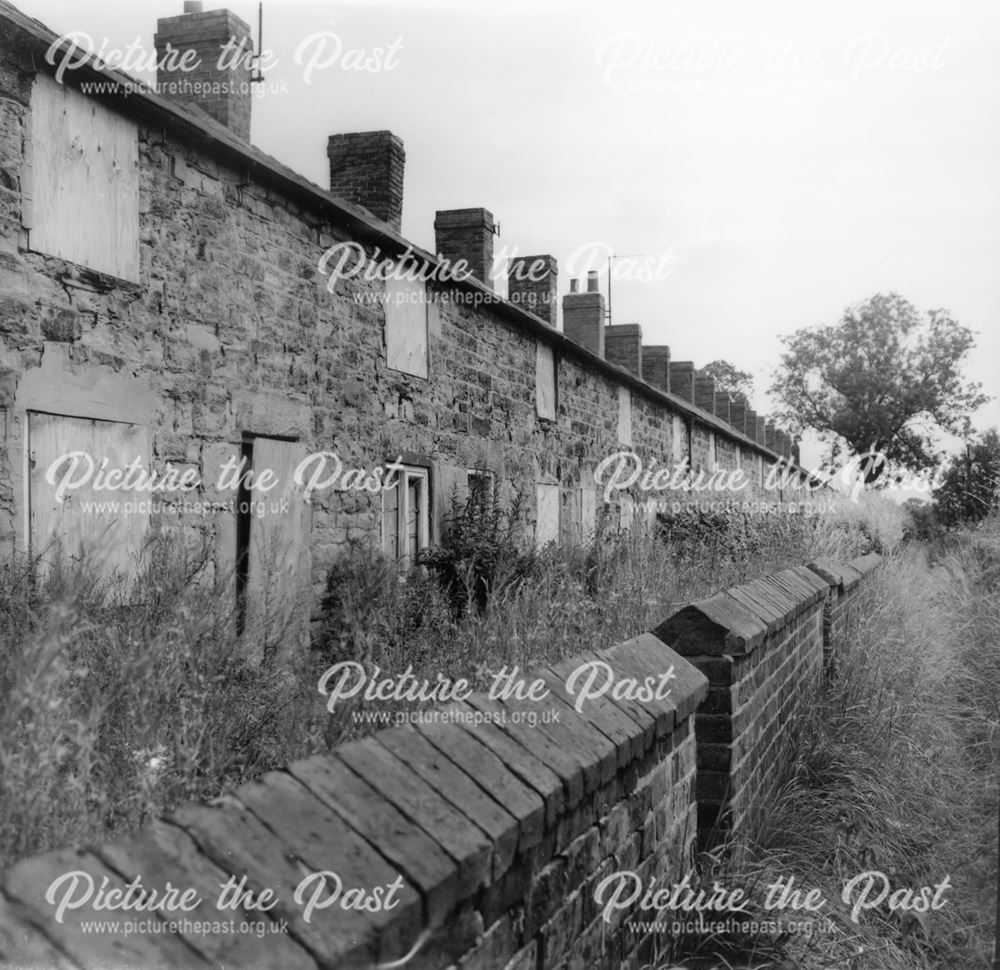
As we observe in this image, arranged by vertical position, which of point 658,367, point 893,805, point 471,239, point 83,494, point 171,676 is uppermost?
point 471,239

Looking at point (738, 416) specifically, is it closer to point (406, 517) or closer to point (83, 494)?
point (406, 517)

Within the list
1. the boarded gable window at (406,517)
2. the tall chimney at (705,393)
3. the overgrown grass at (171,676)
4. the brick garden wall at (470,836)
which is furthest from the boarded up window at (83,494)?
the tall chimney at (705,393)

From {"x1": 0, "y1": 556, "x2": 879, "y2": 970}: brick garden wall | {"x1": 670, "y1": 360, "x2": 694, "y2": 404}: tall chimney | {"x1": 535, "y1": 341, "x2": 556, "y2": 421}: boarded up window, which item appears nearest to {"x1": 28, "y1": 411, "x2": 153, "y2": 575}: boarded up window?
{"x1": 0, "y1": 556, "x2": 879, "y2": 970}: brick garden wall

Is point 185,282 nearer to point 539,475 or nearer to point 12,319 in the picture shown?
Result: point 12,319

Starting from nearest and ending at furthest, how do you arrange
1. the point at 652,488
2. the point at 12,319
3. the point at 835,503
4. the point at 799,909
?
the point at 799,909
the point at 12,319
the point at 652,488
the point at 835,503

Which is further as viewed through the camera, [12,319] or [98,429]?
[98,429]

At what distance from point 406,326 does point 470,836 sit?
842 centimetres

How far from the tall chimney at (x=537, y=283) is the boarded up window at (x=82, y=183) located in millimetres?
8947

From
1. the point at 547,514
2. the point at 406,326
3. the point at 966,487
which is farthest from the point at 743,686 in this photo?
the point at 966,487

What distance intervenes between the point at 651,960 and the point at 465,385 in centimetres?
860

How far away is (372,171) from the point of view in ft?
35.4

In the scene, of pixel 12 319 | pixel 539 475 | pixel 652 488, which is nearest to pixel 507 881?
pixel 12 319

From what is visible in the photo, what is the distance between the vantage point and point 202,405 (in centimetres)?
727

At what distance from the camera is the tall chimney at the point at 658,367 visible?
2445 cm
